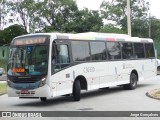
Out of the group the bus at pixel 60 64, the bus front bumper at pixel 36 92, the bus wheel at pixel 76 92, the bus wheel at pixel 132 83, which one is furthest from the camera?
the bus wheel at pixel 132 83

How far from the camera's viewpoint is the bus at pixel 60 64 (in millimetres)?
17250

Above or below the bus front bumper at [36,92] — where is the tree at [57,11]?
above

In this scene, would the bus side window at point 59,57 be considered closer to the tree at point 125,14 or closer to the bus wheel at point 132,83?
the bus wheel at point 132,83

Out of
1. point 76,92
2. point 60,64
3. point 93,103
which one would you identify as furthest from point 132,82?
point 60,64

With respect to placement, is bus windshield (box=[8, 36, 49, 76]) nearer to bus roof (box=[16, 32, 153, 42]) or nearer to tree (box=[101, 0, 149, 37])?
bus roof (box=[16, 32, 153, 42])

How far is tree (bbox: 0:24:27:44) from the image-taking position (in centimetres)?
6284

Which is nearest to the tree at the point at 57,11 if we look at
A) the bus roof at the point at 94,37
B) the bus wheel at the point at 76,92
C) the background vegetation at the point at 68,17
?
the background vegetation at the point at 68,17

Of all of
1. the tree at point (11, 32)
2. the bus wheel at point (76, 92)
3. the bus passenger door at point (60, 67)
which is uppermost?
the tree at point (11, 32)

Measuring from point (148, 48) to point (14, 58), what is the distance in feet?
33.5

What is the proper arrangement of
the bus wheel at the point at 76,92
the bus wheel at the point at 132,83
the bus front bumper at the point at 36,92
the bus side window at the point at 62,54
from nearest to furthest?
the bus front bumper at the point at 36,92, the bus side window at the point at 62,54, the bus wheel at the point at 76,92, the bus wheel at the point at 132,83

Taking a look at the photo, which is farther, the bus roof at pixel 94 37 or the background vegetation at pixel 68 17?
the background vegetation at pixel 68 17

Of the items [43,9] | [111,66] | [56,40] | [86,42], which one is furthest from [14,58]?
[43,9]

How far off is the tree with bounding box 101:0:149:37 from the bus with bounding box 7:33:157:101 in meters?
38.0

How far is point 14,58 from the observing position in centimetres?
1809
